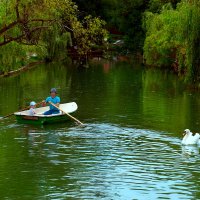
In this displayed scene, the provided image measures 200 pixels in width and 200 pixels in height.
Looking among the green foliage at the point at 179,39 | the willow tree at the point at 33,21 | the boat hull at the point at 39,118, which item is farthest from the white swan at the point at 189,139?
the green foliage at the point at 179,39

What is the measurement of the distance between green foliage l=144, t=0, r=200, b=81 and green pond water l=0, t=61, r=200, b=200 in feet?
8.29

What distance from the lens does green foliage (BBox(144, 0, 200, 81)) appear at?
106 feet

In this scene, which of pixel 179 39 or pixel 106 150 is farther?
pixel 179 39

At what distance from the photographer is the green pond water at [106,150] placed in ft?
47.9

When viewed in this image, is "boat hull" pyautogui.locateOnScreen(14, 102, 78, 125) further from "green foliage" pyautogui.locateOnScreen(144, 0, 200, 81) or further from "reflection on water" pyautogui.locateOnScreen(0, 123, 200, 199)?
"green foliage" pyautogui.locateOnScreen(144, 0, 200, 81)

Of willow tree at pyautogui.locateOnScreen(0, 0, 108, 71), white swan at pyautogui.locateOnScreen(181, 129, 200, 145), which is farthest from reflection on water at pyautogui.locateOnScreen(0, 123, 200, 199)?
willow tree at pyautogui.locateOnScreen(0, 0, 108, 71)

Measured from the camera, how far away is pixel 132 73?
1939 inches

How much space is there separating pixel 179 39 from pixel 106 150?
673 inches

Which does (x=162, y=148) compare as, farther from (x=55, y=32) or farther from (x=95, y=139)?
(x=55, y=32)

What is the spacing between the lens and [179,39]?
1347 inches

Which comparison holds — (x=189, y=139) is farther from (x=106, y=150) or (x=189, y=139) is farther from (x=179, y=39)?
(x=179, y=39)

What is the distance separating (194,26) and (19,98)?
11.3 m

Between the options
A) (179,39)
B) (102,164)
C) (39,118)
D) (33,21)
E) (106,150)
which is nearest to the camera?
(102,164)

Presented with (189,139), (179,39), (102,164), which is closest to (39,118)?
(102,164)
